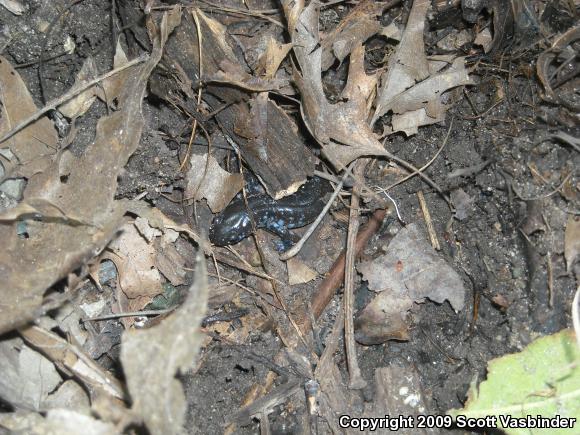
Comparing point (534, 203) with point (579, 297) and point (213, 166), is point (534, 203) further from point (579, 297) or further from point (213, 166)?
point (213, 166)

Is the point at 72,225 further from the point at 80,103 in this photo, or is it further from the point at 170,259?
the point at 80,103

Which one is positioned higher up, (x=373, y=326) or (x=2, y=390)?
(x=2, y=390)

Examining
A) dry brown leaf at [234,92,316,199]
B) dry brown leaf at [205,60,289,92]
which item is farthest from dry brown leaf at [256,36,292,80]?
dry brown leaf at [234,92,316,199]

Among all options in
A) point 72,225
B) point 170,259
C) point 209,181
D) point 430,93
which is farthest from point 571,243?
point 72,225

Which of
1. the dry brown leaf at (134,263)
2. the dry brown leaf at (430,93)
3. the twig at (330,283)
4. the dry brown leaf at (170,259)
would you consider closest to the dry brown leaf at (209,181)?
the dry brown leaf at (170,259)

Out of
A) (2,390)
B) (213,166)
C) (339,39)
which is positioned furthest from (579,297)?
(2,390)

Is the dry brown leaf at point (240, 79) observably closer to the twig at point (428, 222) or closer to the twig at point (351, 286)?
the twig at point (351, 286)
